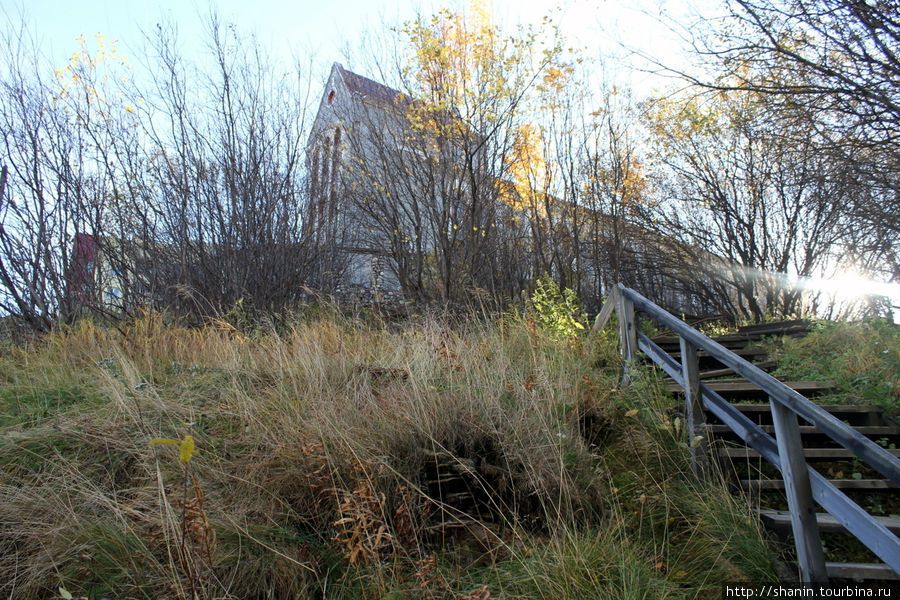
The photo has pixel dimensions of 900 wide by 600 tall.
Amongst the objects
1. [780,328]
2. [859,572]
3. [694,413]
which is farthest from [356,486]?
[780,328]

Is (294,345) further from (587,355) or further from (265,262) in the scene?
(265,262)

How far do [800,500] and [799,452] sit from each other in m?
0.26

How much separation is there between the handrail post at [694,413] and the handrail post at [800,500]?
2.99 feet

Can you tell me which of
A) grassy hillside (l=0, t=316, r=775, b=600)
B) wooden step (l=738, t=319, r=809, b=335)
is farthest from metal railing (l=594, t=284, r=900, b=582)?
wooden step (l=738, t=319, r=809, b=335)

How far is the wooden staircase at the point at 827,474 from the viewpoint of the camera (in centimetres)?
327

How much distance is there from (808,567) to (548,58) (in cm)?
890

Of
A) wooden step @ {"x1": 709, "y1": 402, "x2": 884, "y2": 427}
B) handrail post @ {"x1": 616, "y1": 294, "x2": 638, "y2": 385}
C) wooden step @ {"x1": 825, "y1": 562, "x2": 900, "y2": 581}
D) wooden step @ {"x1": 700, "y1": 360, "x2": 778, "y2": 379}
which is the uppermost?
handrail post @ {"x1": 616, "y1": 294, "x2": 638, "y2": 385}

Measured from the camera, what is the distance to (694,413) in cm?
407

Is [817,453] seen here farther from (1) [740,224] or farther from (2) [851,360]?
(1) [740,224]

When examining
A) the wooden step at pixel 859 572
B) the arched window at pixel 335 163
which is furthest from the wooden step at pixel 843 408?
the arched window at pixel 335 163

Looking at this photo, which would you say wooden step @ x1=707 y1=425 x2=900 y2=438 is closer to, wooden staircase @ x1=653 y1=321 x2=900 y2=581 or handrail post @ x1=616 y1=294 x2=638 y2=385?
wooden staircase @ x1=653 y1=321 x2=900 y2=581

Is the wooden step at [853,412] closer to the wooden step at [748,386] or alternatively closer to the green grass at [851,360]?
the green grass at [851,360]

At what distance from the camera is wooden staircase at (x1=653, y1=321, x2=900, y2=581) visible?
10.7 feet

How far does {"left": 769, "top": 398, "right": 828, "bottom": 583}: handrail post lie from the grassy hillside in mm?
238
